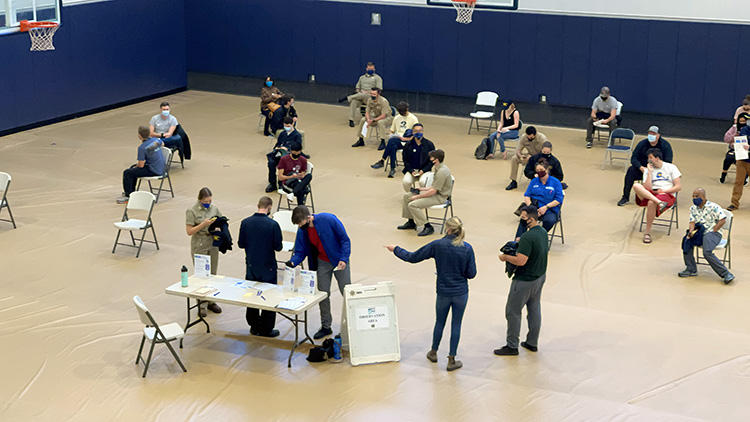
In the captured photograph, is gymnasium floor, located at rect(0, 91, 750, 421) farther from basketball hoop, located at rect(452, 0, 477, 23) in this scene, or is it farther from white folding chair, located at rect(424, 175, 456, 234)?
basketball hoop, located at rect(452, 0, 477, 23)

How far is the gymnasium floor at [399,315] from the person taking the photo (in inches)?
303

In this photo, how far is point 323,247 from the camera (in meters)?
8.56

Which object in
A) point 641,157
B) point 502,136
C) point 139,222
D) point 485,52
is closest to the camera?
point 139,222

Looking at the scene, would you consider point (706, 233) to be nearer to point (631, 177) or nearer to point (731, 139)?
point (631, 177)

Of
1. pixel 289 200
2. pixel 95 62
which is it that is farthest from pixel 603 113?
pixel 95 62

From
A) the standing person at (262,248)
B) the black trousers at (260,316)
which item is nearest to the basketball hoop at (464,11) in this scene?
the standing person at (262,248)

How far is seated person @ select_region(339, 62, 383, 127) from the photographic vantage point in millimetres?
18656

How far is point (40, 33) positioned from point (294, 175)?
7.79 metres

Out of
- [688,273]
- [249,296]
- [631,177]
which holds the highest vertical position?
[631,177]

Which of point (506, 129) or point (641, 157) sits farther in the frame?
point (506, 129)

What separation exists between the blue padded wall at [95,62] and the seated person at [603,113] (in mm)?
10404

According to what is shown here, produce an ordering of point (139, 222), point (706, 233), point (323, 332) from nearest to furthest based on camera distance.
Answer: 1. point (323, 332)
2. point (706, 233)
3. point (139, 222)

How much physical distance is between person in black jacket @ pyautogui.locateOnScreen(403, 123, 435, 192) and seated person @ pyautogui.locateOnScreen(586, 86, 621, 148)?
5.12 metres

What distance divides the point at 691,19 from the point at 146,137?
422 inches
